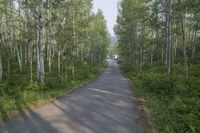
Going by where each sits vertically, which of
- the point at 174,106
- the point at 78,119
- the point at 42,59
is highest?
the point at 42,59

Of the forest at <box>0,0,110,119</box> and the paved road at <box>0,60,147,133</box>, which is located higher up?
the forest at <box>0,0,110,119</box>

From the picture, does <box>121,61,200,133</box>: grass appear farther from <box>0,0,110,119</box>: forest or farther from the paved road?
<box>0,0,110,119</box>: forest

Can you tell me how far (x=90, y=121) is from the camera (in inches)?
351

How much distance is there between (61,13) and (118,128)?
2003 cm

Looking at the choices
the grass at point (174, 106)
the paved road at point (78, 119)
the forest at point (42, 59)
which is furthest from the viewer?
the forest at point (42, 59)

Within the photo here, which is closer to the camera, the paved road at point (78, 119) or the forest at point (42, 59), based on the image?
the paved road at point (78, 119)

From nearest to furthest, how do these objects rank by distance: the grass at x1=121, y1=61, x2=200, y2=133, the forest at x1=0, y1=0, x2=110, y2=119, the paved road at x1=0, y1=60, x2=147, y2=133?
the paved road at x1=0, y1=60, x2=147, y2=133 < the grass at x1=121, y1=61, x2=200, y2=133 < the forest at x1=0, y1=0, x2=110, y2=119

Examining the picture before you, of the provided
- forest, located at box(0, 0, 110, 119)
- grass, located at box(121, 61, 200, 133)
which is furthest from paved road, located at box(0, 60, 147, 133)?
forest, located at box(0, 0, 110, 119)

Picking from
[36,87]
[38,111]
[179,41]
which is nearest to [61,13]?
[36,87]

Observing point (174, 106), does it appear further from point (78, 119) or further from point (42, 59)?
point (42, 59)

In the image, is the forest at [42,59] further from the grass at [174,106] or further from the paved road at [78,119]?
the grass at [174,106]

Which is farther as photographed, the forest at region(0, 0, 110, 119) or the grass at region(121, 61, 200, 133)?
the forest at region(0, 0, 110, 119)

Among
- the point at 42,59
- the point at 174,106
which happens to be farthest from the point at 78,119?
the point at 42,59

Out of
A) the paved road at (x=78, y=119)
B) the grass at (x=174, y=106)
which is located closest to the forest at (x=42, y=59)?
the paved road at (x=78, y=119)
